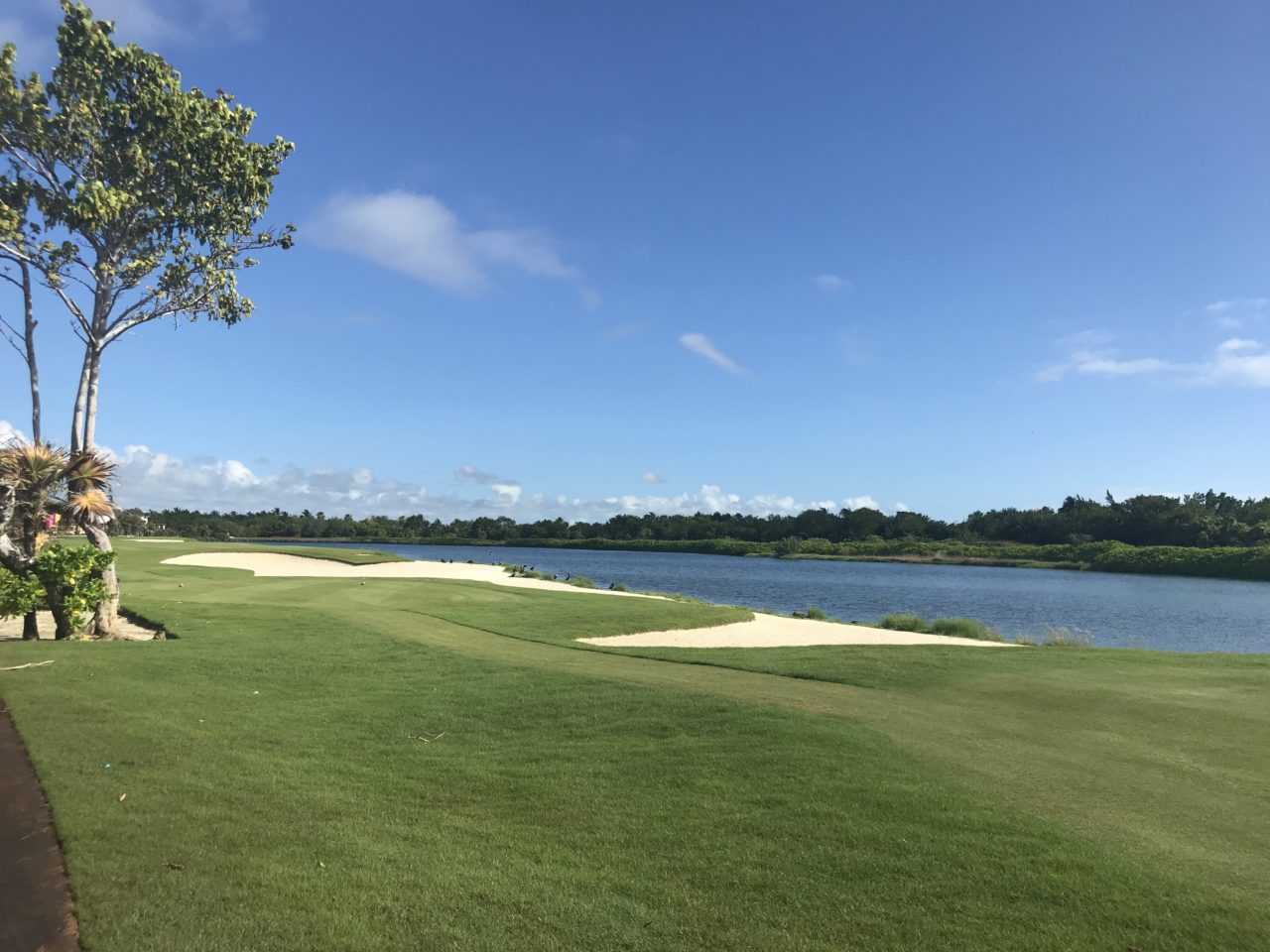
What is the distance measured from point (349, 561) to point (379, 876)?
47.8m

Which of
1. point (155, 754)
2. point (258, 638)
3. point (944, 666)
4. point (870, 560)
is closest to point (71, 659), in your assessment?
point (258, 638)

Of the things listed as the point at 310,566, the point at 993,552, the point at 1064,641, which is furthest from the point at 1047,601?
the point at 993,552

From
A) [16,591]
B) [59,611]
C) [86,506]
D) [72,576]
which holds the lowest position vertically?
[59,611]

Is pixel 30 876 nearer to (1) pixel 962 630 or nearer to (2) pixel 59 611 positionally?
(2) pixel 59 611

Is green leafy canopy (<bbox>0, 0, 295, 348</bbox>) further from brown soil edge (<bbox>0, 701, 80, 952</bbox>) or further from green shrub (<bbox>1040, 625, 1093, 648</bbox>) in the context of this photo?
green shrub (<bbox>1040, 625, 1093, 648</bbox>)

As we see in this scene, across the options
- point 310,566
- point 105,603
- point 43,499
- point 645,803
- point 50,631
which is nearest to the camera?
point 645,803

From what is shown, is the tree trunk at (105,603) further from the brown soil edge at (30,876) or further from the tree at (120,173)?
the brown soil edge at (30,876)

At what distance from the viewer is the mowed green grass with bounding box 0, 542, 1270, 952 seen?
4.49 meters

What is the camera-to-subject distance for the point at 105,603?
604 inches

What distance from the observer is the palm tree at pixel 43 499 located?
13148 millimetres

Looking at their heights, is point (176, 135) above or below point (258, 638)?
above

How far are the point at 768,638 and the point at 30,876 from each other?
56.3 ft

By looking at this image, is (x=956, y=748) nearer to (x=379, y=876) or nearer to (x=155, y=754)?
(x=379, y=876)

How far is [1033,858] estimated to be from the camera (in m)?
5.20
